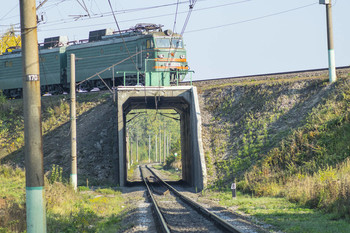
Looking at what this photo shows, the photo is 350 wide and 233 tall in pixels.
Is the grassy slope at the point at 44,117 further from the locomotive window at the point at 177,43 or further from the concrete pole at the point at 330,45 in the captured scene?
the concrete pole at the point at 330,45

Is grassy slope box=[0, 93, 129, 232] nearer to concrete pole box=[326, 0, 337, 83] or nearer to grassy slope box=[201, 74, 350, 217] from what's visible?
grassy slope box=[201, 74, 350, 217]

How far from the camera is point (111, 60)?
35.5 meters

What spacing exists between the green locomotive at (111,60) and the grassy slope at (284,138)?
368 cm

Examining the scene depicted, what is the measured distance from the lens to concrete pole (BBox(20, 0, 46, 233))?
27.3 ft

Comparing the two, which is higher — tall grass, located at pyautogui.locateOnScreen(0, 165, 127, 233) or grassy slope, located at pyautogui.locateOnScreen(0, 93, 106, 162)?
grassy slope, located at pyautogui.locateOnScreen(0, 93, 106, 162)

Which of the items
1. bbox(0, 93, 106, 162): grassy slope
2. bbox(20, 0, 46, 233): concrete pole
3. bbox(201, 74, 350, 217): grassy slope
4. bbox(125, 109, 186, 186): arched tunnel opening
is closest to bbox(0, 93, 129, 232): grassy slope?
bbox(0, 93, 106, 162): grassy slope

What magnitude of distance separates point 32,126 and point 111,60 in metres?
Answer: 27.5

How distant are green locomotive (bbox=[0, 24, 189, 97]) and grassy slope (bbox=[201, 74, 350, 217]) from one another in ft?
12.1

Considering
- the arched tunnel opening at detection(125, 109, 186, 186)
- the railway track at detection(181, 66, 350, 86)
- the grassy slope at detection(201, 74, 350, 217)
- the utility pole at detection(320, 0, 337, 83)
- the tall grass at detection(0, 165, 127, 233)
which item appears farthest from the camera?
the arched tunnel opening at detection(125, 109, 186, 186)

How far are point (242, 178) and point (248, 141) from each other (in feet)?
11.2

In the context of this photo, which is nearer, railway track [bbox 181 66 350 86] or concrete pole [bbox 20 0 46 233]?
concrete pole [bbox 20 0 46 233]

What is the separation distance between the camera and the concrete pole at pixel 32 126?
27.3 ft

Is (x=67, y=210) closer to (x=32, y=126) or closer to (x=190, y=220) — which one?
(x=190, y=220)

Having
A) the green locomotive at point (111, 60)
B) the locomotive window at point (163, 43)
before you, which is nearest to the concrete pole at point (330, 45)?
the green locomotive at point (111, 60)
